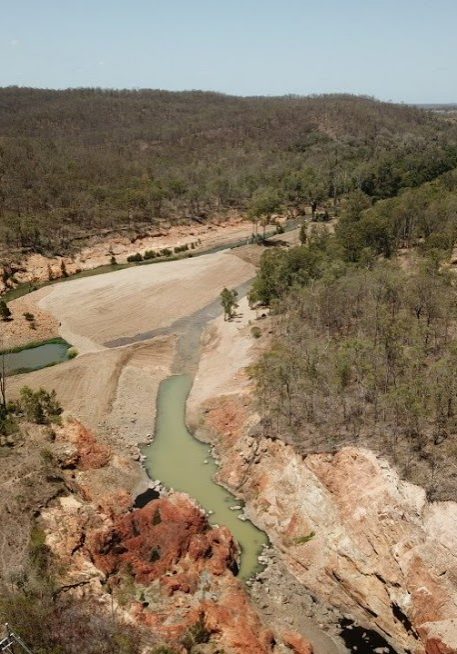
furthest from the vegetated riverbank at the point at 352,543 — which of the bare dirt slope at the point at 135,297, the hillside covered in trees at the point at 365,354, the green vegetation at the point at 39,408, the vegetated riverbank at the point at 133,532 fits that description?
the bare dirt slope at the point at 135,297

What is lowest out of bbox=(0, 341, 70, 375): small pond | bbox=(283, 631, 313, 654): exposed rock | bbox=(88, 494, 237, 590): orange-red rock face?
bbox=(283, 631, 313, 654): exposed rock

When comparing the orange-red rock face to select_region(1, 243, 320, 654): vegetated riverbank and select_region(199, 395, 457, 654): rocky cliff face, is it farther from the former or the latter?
select_region(199, 395, 457, 654): rocky cliff face

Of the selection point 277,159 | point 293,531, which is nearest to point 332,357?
point 293,531

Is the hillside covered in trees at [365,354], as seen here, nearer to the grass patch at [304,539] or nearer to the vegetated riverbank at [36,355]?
the grass patch at [304,539]

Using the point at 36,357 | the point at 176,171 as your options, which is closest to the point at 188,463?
the point at 36,357

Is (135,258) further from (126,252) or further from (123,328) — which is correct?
(123,328)

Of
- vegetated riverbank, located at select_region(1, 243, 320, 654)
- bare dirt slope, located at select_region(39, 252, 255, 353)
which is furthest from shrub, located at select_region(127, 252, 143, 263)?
vegetated riverbank, located at select_region(1, 243, 320, 654)
